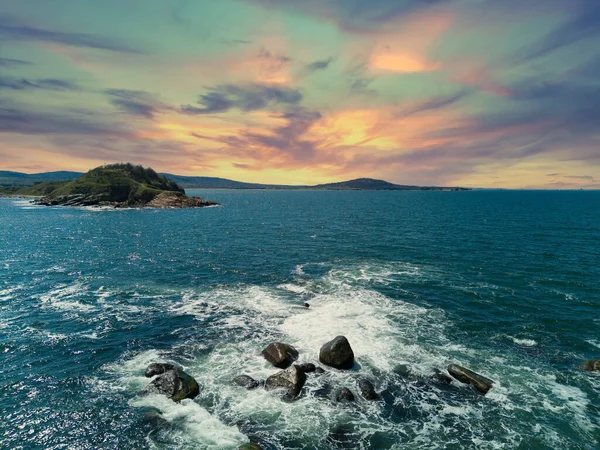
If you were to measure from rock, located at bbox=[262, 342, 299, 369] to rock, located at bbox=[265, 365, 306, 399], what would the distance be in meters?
1.89

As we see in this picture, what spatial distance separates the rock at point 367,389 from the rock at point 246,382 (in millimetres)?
10013

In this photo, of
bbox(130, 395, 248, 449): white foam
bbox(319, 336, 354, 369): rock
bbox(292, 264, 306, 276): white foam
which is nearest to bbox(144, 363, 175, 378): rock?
Result: bbox(130, 395, 248, 449): white foam

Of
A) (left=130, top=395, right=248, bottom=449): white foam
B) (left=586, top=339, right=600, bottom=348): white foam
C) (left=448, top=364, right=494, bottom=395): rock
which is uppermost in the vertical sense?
(left=586, top=339, right=600, bottom=348): white foam

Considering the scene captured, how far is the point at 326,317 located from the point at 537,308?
32071 millimetres

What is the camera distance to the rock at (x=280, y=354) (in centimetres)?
3200

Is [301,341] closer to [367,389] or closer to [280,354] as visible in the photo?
[280,354]

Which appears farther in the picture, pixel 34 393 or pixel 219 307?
pixel 219 307

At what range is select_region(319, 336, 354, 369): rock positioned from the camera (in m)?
31.7

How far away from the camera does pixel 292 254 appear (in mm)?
79000

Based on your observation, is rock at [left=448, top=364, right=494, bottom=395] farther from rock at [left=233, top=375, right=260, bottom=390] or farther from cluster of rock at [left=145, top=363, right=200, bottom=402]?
cluster of rock at [left=145, top=363, right=200, bottom=402]

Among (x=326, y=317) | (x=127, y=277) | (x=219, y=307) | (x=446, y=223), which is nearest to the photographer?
(x=326, y=317)

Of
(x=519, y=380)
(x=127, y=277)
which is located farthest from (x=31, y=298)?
(x=519, y=380)

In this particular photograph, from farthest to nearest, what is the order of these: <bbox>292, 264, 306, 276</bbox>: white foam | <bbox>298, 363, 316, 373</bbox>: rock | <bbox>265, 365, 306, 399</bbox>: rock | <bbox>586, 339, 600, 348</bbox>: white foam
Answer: <bbox>292, 264, 306, 276</bbox>: white foam < <bbox>586, 339, 600, 348</bbox>: white foam < <bbox>298, 363, 316, 373</bbox>: rock < <bbox>265, 365, 306, 399</bbox>: rock

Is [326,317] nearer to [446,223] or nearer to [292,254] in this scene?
[292,254]
